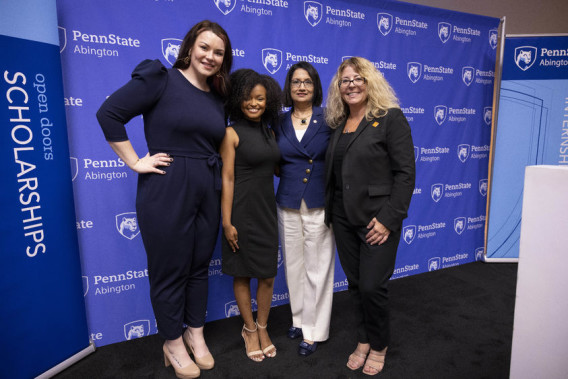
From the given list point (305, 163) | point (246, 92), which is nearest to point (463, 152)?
point (305, 163)

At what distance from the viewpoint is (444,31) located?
3.18m

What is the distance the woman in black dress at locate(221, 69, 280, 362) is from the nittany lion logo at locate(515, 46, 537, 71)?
2828 mm

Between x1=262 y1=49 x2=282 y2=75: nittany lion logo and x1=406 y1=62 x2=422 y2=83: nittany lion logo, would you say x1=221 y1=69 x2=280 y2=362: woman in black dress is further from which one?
x1=406 y1=62 x2=422 y2=83: nittany lion logo

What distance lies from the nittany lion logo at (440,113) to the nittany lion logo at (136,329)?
3.07m

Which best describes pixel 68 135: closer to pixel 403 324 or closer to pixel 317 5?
pixel 317 5

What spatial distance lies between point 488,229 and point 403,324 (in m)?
1.80

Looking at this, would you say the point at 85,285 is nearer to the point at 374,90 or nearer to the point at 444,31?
the point at 374,90

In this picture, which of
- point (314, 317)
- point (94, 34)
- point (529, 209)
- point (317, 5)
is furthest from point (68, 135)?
point (529, 209)

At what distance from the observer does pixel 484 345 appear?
2125 millimetres

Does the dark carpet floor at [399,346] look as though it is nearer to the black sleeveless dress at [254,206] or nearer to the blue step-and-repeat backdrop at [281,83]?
the blue step-and-repeat backdrop at [281,83]

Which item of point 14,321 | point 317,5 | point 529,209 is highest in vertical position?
point 317,5

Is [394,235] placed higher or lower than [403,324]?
higher

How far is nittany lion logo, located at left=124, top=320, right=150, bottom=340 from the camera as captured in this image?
2.30m

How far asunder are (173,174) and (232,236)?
470 mm
